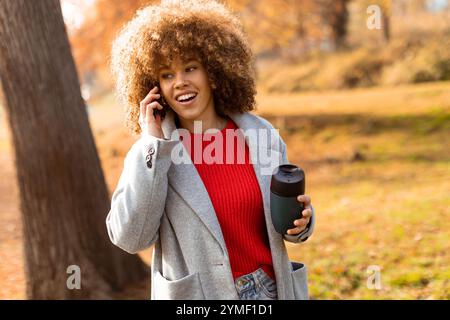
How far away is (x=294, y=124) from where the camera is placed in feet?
41.0

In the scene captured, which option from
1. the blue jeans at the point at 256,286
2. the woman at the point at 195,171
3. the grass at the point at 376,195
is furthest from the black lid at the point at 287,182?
the grass at the point at 376,195

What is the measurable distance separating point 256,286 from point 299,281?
292mm

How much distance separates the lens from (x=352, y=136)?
11289 millimetres

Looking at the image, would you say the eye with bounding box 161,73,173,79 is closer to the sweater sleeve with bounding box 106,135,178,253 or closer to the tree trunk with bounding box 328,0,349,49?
the sweater sleeve with bounding box 106,135,178,253

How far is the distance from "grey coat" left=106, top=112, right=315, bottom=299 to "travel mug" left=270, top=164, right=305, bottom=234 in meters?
0.10

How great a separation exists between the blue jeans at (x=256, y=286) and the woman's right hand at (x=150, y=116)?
2.47 ft

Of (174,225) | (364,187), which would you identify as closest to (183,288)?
(174,225)

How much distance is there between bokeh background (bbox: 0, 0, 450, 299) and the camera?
208 inches

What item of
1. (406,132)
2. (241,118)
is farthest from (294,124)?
(241,118)

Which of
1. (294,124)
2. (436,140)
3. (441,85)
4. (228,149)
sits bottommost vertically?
(228,149)

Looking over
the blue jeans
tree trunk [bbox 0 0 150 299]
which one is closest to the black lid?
the blue jeans

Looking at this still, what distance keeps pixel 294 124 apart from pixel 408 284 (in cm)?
807

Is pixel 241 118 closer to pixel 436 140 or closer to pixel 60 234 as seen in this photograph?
pixel 60 234

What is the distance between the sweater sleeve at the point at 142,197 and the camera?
2.21 metres
